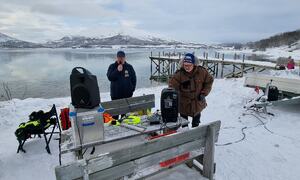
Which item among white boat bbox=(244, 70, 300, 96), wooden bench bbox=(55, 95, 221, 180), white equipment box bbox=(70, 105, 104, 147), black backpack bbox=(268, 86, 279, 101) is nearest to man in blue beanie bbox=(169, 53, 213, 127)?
wooden bench bbox=(55, 95, 221, 180)

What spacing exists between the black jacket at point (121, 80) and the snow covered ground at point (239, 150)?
5.08 ft

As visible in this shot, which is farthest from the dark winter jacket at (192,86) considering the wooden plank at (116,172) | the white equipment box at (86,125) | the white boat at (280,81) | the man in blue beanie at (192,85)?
the white boat at (280,81)

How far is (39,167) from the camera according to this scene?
343 centimetres

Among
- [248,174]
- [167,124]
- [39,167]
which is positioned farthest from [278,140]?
[39,167]

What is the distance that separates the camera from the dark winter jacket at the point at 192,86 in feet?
11.8

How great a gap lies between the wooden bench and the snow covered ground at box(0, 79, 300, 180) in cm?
37

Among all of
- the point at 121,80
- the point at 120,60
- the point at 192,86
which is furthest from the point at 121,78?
the point at 192,86

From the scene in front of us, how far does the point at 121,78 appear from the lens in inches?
182

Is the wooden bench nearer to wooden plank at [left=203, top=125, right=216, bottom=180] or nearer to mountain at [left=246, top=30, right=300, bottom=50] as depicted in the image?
wooden plank at [left=203, top=125, right=216, bottom=180]

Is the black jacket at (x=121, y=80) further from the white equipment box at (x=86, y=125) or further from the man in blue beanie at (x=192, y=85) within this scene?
the white equipment box at (x=86, y=125)

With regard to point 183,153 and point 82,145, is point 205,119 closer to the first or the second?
point 183,153

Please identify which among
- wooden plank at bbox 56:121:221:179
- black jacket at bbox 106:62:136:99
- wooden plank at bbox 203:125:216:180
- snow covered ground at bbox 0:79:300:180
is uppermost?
black jacket at bbox 106:62:136:99

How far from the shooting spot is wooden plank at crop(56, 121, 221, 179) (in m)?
1.90

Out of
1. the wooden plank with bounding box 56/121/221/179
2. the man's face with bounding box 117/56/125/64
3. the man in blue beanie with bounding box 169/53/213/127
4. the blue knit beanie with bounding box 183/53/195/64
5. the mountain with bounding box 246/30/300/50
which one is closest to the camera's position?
the wooden plank with bounding box 56/121/221/179
